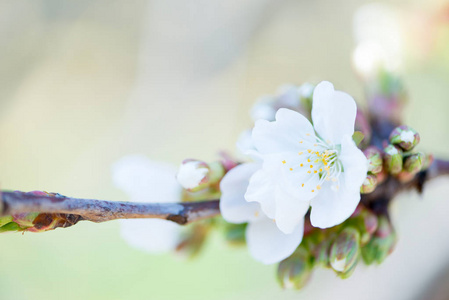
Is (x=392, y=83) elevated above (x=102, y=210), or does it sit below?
above

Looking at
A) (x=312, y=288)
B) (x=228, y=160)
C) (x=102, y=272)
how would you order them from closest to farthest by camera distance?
1. (x=228, y=160)
2. (x=312, y=288)
3. (x=102, y=272)

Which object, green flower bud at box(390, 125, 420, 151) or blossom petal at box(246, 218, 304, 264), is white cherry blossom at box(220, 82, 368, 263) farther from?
green flower bud at box(390, 125, 420, 151)

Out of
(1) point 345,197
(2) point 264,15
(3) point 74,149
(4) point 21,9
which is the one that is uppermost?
(4) point 21,9

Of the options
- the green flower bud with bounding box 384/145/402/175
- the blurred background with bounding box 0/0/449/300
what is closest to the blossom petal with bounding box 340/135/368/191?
the green flower bud with bounding box 384/145/402/175

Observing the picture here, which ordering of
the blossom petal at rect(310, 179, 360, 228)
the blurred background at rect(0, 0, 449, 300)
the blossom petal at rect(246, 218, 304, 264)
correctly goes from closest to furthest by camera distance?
the blossom petal at rect(310, 179, 360, 228), the blossom petal at rect(246, 218, 304, 264), the blurred background at rect(0, 0, 449, 300)

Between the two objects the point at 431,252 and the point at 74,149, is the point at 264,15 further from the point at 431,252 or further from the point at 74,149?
the point at 431,252

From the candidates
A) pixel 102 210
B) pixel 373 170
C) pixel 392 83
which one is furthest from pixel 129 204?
pixel 392 83

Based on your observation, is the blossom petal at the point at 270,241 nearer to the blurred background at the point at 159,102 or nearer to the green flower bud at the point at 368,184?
the green flower bud at the point at 368,184
